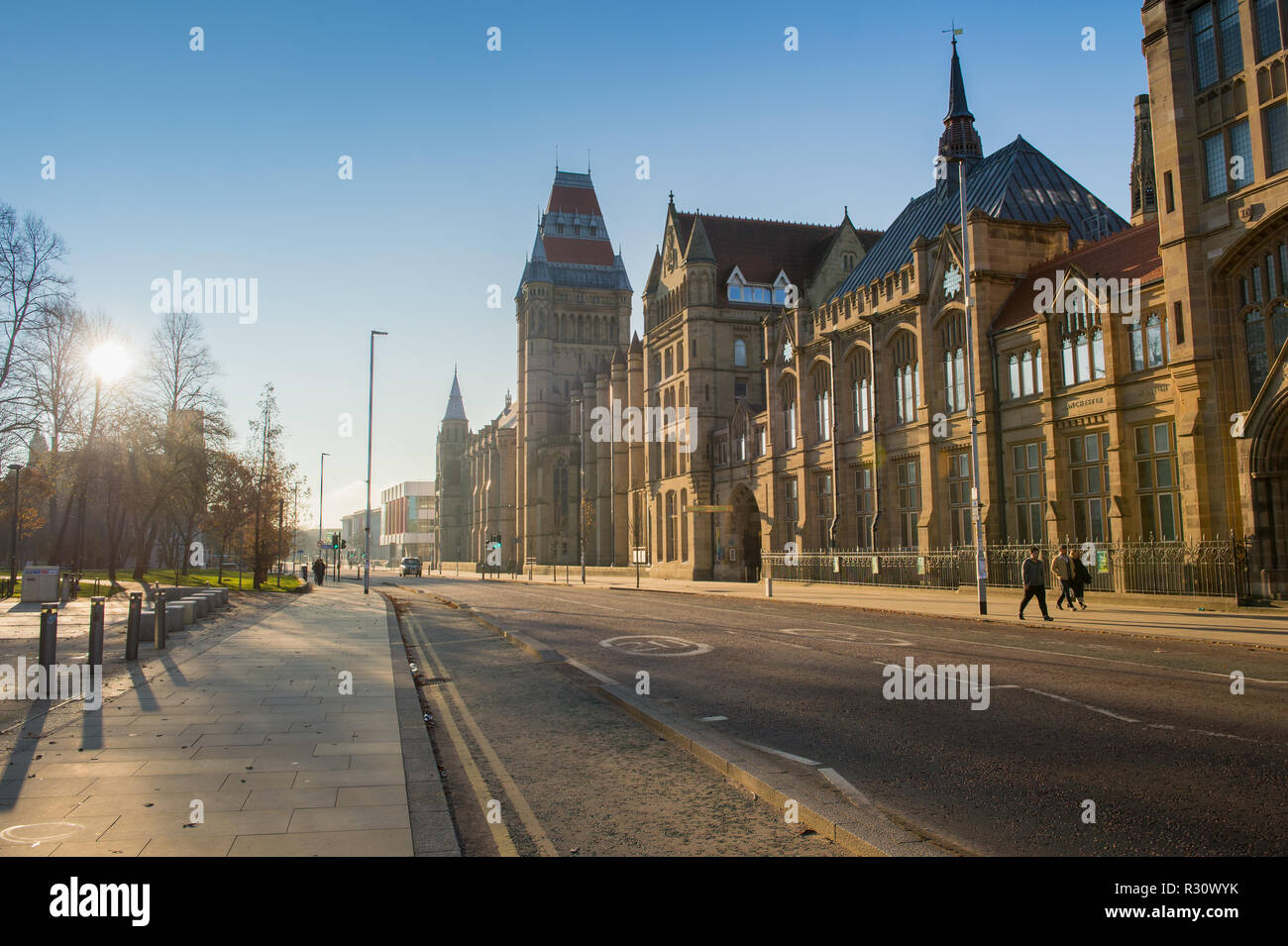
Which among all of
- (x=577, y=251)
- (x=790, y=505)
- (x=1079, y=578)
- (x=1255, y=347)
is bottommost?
(x=1079, y=578)

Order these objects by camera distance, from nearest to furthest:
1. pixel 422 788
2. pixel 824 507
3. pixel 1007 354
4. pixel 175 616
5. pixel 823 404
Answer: pixel 422 788 → pixel 175 616 → pixel 1007 354 → pixel 824 507 → pixel 823 404

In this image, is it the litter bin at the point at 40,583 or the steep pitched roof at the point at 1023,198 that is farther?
the steep pitched roof at the point at 1023,198

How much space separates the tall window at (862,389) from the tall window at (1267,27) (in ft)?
59.3

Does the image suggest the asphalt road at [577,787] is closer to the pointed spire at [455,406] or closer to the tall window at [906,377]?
the tall window at [906,377]

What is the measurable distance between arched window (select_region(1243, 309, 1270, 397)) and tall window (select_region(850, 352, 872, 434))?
1682 centimetres

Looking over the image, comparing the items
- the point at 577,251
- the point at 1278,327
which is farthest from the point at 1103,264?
the point at 577,251

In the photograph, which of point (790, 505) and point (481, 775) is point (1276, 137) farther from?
point (790, 505)

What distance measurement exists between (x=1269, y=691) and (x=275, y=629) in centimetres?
1842

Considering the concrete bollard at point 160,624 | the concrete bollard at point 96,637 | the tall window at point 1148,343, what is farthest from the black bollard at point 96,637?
the tall window at point 1148,343

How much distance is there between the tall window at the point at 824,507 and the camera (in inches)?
1576

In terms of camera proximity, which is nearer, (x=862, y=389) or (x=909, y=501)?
(x=909, y=501)

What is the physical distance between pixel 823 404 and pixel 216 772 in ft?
122

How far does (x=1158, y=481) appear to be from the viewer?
77.4 feet

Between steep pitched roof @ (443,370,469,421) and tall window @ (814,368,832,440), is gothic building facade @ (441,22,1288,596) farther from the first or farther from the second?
steep pitched roof @ (443,370,469,421)
